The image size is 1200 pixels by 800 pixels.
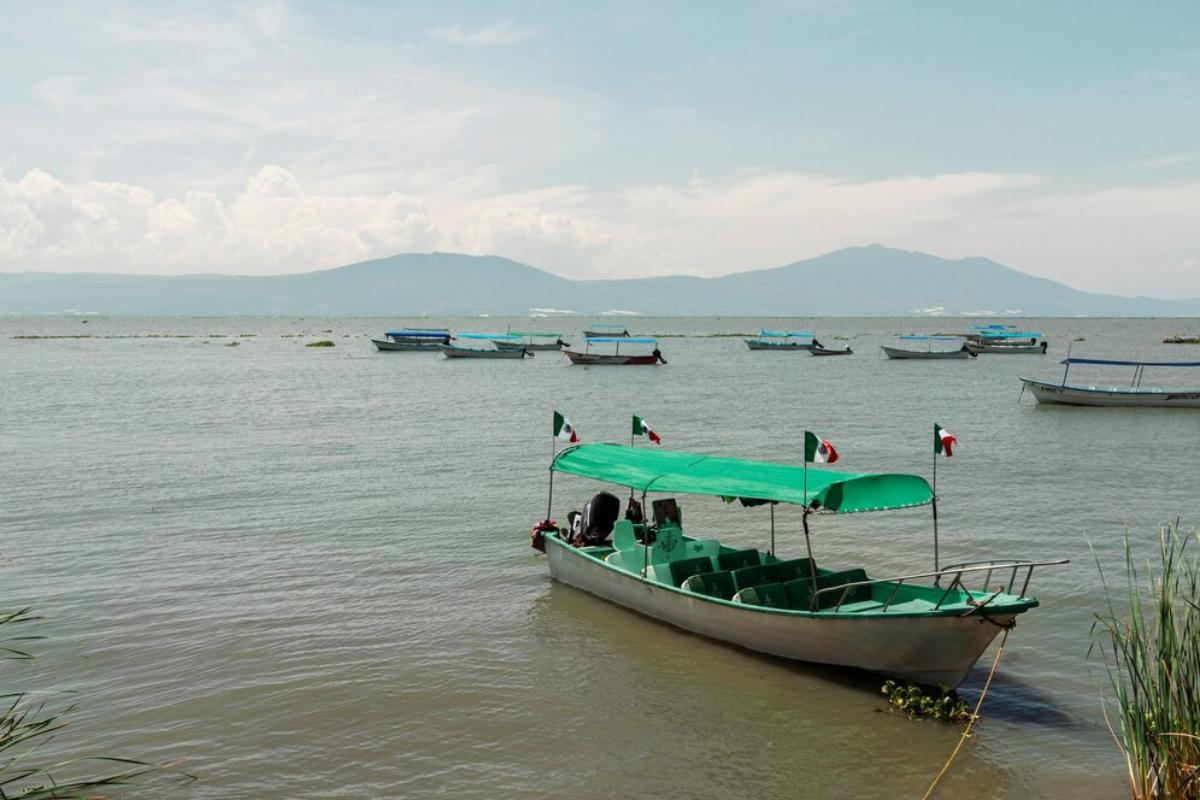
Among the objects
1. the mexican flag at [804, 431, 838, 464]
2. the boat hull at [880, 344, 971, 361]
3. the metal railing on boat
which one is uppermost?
the boat hull at [880, 344, 971, 361]

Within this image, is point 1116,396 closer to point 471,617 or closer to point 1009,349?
point 471,617

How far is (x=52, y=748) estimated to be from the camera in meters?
10.6

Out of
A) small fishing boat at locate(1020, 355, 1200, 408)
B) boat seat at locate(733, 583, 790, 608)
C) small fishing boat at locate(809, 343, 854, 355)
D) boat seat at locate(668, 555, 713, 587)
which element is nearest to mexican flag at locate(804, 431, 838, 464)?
boat seat at locate(733, 583, 790, 608)

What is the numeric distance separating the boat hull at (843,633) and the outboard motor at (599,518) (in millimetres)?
2134

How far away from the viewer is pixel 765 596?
509 inches

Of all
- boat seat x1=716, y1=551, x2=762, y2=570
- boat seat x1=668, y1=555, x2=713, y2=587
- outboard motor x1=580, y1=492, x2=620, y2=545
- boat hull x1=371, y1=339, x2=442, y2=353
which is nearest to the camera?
boat seat x1=668, y1=555, x2=713, y2=587

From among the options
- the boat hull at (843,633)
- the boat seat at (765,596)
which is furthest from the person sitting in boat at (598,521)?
the boat seat at (765,596)

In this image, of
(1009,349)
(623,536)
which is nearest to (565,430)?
(623,536)

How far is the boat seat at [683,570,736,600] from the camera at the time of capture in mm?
13422

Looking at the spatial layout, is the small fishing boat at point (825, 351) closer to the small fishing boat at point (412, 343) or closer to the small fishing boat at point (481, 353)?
the small fishing boat at point (481, 353)

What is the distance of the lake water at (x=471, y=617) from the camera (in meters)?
10.2

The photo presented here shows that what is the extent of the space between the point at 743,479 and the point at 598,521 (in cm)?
407

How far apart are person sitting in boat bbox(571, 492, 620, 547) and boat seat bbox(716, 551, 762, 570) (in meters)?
2.75

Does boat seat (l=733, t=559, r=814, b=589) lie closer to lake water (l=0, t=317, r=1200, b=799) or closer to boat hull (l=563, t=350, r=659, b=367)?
lake water (l=0, t=317, r=1200, b=799)
